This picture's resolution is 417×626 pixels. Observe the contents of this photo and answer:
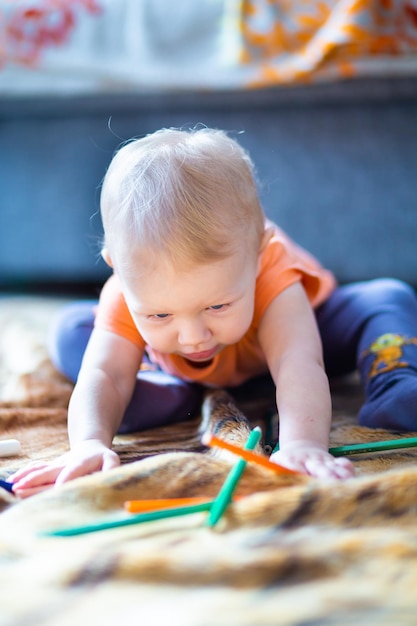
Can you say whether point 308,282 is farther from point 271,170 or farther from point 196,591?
point 196,591

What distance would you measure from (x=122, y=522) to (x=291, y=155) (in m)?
0.97

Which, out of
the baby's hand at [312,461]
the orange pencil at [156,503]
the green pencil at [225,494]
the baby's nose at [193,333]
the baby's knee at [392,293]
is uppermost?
the baby's nose at [193,333]

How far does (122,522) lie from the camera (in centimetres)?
57

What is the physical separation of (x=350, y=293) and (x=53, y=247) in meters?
0.80

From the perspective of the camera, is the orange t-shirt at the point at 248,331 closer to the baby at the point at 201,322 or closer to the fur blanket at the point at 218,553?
the baby at the point at 201,322

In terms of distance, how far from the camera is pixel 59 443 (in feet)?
2.80

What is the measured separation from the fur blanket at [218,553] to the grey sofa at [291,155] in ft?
2.41

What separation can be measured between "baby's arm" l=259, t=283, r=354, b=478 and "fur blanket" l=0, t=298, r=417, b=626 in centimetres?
5

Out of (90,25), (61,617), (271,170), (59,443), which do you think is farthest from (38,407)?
(90,25)

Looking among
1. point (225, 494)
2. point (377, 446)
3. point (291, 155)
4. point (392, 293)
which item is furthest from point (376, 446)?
point (291, 155)

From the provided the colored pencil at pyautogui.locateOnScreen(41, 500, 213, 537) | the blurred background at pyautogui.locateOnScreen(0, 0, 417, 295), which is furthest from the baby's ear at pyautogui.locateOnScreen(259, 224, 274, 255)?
the blurred background at pyautogui.locateOnScreen(0, 0, 417, 295)

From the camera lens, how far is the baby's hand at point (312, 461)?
64 cm

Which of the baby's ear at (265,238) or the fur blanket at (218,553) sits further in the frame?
the baby's ear at (265,238)

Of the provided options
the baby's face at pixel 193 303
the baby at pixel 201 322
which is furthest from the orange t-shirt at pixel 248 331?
the baby's face at pixel 193 303
